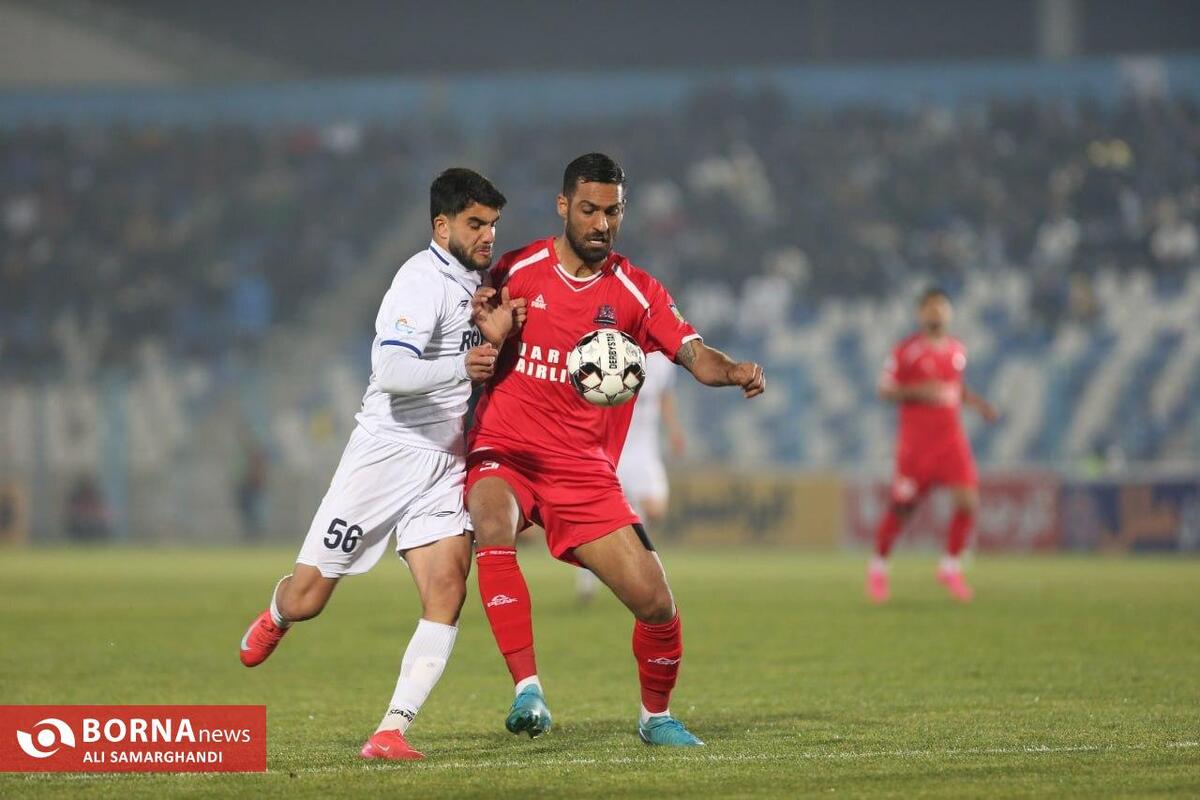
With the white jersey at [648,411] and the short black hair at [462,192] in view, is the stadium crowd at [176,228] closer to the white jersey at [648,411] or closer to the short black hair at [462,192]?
the white jersey at [648,411]

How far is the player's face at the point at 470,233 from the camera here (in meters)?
6.54

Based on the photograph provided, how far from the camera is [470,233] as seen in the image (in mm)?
6559

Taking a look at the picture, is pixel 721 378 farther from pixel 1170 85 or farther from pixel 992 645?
pixel 1170 85

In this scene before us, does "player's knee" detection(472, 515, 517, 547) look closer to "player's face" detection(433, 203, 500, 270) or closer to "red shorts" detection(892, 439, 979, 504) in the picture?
"player's face" detection(433, 203, 500, 270)

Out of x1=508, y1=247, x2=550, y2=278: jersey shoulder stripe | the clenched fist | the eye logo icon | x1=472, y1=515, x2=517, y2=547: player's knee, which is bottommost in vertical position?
the eye logo icon

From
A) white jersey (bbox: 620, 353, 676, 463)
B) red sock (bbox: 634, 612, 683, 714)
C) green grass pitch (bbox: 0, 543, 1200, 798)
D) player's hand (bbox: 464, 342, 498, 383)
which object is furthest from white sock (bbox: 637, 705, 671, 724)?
white jersey (bbox: 620, 353, 676, 463)

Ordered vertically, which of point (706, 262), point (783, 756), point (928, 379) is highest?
point (706, 262)

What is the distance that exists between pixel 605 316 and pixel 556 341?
22cm

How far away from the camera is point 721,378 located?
644 centimetres

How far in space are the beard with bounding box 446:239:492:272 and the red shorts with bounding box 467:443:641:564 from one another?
0.73 m

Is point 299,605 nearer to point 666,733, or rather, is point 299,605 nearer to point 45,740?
point 45,740

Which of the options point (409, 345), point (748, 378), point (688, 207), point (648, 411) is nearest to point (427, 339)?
point (409, 345)

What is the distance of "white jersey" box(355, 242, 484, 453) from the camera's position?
6.30m

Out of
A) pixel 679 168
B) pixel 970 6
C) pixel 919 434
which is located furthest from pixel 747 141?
pixel 919 434
